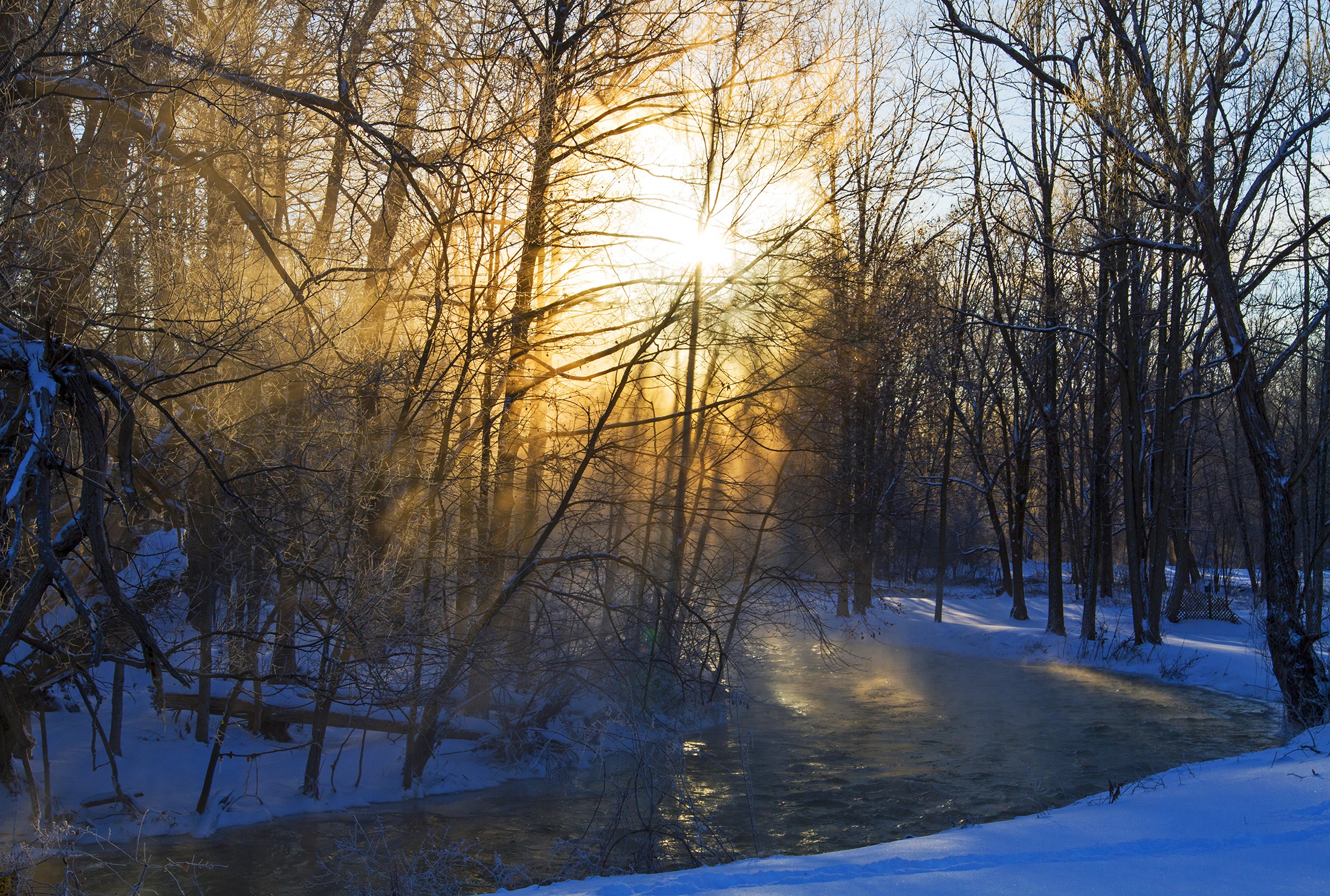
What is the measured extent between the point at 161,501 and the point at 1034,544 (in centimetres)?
6110

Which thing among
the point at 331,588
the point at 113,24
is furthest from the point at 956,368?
the point at 113,24

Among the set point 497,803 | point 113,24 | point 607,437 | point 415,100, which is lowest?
point 497,803

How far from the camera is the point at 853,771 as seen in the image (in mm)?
10711

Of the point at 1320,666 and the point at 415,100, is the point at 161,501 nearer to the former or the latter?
the point at 415,100

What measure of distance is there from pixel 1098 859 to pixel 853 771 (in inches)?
267

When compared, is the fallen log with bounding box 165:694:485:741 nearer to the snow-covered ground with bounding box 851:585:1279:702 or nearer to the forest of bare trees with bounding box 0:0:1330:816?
the forest of bare trees with bounding box 0:0:1330:816

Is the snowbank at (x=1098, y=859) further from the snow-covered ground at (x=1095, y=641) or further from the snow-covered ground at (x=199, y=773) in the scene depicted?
the snow-covered ground at (x=1095, y=641)

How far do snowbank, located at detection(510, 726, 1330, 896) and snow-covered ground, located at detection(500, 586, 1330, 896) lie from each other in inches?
0.4

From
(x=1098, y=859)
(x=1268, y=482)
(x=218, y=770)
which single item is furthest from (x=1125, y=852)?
(x=218, y=770)

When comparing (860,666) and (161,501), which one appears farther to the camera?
(860,666)

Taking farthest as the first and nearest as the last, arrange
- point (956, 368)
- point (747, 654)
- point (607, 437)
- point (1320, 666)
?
point (956, 368)
point (747, 654)
point (607, 437)
point (1320, 666)

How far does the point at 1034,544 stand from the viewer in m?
60.6

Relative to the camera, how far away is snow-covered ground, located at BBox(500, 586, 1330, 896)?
3697 millimetres

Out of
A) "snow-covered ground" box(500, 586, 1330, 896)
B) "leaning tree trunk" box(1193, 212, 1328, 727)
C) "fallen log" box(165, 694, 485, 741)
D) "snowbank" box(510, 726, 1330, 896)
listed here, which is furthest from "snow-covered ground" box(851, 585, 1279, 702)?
"fallen log" box(165, 694, 485, 741)
